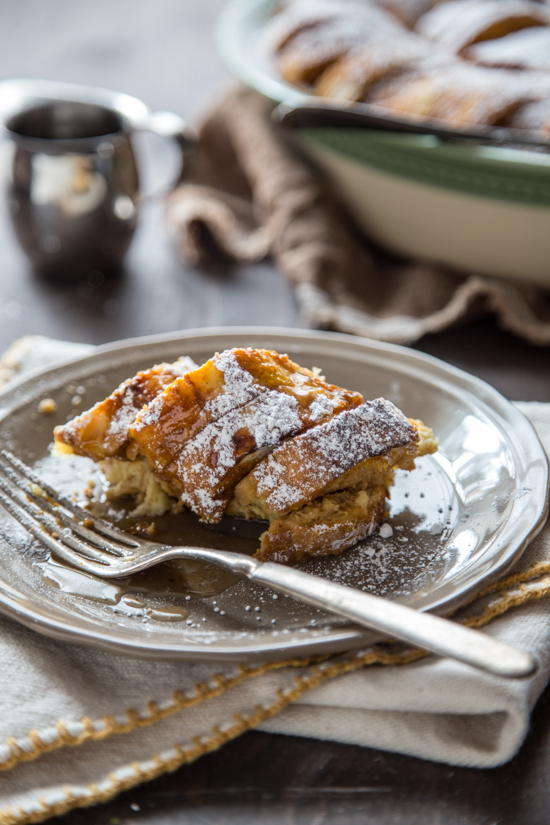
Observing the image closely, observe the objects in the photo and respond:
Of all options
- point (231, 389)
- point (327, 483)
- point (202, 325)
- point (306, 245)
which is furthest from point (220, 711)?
point (306, 245)

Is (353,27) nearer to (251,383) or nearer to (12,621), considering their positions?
(251,383)

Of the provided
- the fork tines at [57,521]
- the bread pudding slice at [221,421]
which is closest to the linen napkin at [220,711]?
the fork tines at [57,521]

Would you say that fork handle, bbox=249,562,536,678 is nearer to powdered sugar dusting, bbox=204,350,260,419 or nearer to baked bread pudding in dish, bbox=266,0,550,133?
powdered sugar dusting, bbox=204,350,260,419

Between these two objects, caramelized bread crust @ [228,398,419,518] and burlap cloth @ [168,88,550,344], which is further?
burlap cloth @ [168,88,550,344]

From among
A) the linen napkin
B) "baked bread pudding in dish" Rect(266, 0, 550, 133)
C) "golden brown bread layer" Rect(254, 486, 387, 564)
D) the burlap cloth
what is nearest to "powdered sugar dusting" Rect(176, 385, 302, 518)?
"golden brown bread layer" Rect(254, 486, 387, 564)

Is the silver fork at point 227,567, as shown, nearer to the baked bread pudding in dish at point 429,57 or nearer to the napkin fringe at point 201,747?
the napkin fringe at point 201,747

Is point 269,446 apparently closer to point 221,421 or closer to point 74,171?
point 221,421

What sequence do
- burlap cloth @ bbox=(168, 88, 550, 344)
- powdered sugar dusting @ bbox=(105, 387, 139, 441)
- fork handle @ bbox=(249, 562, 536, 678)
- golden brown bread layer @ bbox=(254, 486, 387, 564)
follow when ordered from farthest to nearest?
burlap cloth @ bbox=(168, 88, 550, 344), powdered sugar dusting @ bbox=(105, 387, 139, 441), golden brown bread layer @ bbox=(254, 486, 387, 564), fork handle @ bbox=(249, 562, 536, 678)
